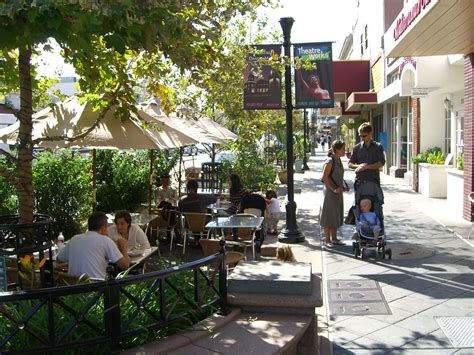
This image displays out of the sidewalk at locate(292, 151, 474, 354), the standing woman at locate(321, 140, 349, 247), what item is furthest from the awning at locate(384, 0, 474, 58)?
the sidewalk at locate(292, 151, 474, 354)

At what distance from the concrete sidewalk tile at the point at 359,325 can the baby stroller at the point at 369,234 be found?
103 inches

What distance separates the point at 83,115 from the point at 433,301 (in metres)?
5.06

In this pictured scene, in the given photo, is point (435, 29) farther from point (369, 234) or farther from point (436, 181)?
point (436, 181)

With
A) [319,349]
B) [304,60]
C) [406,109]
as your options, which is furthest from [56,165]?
[406,109]

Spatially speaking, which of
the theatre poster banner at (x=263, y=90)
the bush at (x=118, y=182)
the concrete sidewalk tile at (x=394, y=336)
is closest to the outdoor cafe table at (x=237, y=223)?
the concrete sidewalk tile at (x=394, y=336)

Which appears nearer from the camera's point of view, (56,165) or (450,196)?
(56,165)

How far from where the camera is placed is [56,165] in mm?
10820

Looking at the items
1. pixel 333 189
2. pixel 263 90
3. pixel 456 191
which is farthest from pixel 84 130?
pixel 456 191

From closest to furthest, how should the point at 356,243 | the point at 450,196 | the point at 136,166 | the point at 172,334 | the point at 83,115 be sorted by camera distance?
the point at 172,334
the point at 83,115
the point at 356,243
the point at 450,196
the point at 136,166

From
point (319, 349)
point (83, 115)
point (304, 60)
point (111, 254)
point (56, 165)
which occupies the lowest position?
point (319, 349)

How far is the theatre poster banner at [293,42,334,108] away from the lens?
10.2 meters

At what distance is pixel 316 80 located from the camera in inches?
409

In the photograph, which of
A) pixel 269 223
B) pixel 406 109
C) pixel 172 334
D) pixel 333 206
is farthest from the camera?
pixel 406 109

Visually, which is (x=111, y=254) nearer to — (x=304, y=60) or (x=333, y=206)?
(x=333, y=206)
